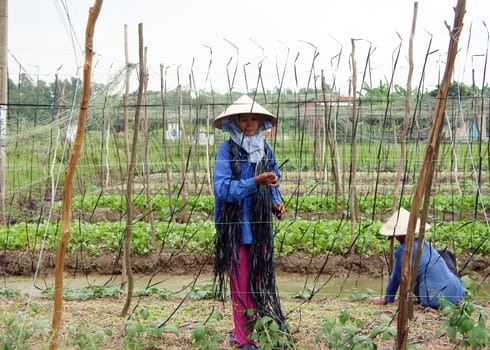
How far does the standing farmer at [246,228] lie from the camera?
3379mm

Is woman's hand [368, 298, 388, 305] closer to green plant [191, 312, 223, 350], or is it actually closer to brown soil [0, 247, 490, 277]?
green plant [191, 312, 223, 350]

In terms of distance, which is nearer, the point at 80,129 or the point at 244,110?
the point at 80,129

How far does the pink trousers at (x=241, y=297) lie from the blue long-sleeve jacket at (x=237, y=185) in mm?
128

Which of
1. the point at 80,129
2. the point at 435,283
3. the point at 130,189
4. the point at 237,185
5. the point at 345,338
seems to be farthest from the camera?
the point at 435,283

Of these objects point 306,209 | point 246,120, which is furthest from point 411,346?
point 306,209

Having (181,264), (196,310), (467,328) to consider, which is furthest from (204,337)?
(181,264)

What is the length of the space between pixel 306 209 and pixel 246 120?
5.77 meters

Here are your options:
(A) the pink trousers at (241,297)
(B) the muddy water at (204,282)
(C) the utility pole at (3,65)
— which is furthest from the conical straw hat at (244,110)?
(C) the utility pole at (3,65)

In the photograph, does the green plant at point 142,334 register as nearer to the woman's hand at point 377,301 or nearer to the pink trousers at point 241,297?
the pink trousers at point 241,297

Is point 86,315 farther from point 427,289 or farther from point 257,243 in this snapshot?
point 427,289

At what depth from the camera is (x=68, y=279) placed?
629 cm

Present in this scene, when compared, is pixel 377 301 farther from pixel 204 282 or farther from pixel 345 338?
pixel 204 282

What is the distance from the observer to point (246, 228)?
3.40 meters

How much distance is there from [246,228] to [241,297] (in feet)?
1.25
